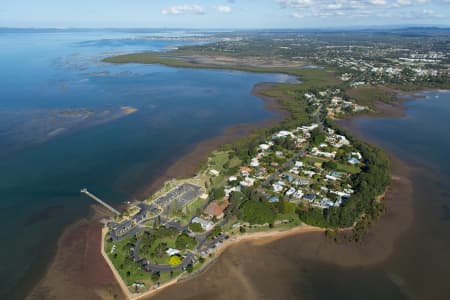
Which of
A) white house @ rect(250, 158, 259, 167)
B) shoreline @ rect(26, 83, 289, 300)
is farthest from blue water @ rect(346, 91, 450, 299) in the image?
shoreline @ rect(26, 83, 289, 300)

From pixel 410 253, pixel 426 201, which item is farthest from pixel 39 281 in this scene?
pixel 426 201

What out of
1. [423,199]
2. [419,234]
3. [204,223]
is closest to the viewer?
[204,223]

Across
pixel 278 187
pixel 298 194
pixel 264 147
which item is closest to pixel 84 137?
pixel 264 147

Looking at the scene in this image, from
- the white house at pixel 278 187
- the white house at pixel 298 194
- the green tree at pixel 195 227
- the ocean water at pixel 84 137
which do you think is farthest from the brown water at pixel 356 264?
the ocean water at pixel 84 137

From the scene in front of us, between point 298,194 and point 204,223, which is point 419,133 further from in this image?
point 204,223

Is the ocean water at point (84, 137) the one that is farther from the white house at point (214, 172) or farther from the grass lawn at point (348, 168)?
the grass lawn at point (348, 168)

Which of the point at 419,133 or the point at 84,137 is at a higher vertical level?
the point at 419,133

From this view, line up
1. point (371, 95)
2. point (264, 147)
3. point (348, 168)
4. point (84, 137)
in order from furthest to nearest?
point (371, 95)
point (84, 137)
point (264, 147)
point (348, 168)

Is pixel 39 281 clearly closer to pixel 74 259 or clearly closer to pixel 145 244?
pixel 74 259

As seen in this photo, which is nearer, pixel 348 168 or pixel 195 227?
pixel 195 227
